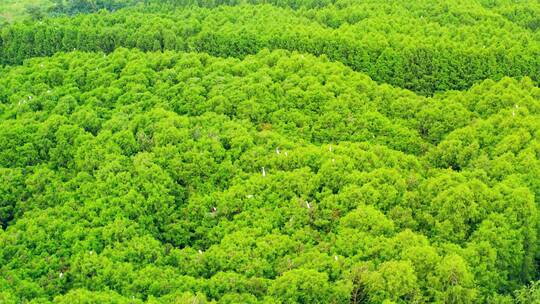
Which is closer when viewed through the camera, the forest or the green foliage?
the forest

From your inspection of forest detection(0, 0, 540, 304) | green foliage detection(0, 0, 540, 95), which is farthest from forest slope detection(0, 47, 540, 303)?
green foliage detection(0, 0, 540, 95)

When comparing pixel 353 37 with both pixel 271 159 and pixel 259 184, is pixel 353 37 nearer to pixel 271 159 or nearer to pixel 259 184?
pixel 271 159

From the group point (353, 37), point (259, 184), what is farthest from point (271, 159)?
point (353, 37)

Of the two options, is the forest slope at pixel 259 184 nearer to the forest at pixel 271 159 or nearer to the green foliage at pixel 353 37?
the forest at pixel 271 159

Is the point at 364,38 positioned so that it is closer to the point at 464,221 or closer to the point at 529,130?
the point at 529,130

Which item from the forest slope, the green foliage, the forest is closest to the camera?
the forest slope

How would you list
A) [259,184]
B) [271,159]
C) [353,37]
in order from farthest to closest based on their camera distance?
1. [353,37]
2. [271,159]
3. [259,184]

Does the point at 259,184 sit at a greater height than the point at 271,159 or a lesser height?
lesser

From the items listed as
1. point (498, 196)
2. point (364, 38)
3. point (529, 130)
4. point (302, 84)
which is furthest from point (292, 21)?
point (498, 196)

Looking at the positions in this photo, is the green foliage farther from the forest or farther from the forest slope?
the forest slope
